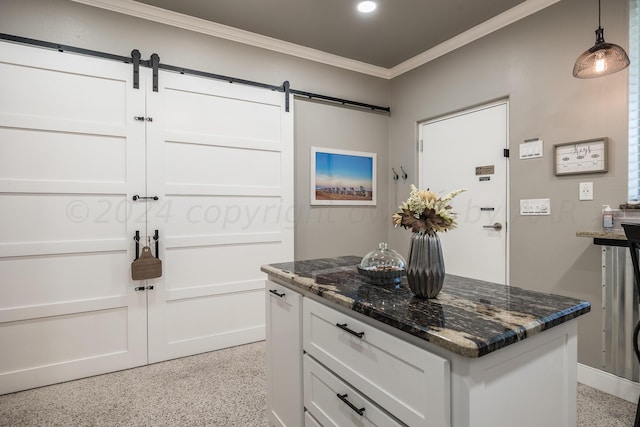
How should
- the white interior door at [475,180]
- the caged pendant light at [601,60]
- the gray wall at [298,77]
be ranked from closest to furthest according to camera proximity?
the caged pendant light at [601,60] → the gray wall at [298,77] → the white interior door at [475,180]

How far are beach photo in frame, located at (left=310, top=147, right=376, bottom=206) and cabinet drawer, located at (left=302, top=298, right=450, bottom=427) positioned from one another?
2.21 m

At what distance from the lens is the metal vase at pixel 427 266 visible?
1.19 meters

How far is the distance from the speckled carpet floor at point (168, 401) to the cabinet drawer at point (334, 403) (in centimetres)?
71

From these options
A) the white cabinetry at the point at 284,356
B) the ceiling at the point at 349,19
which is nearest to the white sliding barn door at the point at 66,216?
the ceiling at the point at 349,19

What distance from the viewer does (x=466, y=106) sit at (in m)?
3.18

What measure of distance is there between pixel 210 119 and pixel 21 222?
155 centimetres

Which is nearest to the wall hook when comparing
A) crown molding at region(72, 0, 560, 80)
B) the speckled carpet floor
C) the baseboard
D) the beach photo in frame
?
the beach photo in frame

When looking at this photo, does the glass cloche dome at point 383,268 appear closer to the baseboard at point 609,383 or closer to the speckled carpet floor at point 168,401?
the speckled carpet floor at point 168,401

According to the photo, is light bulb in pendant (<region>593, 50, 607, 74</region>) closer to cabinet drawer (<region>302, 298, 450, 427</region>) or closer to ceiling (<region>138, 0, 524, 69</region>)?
ceiling (<region>138, 0, 524, 69</region>)

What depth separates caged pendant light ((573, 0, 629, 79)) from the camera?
6.16 ft

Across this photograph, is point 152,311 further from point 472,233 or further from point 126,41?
point 472,233

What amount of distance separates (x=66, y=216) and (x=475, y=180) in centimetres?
342

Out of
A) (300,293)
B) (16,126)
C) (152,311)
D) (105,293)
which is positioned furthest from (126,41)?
(300,293)

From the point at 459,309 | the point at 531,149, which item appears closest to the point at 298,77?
the point at 531,149
